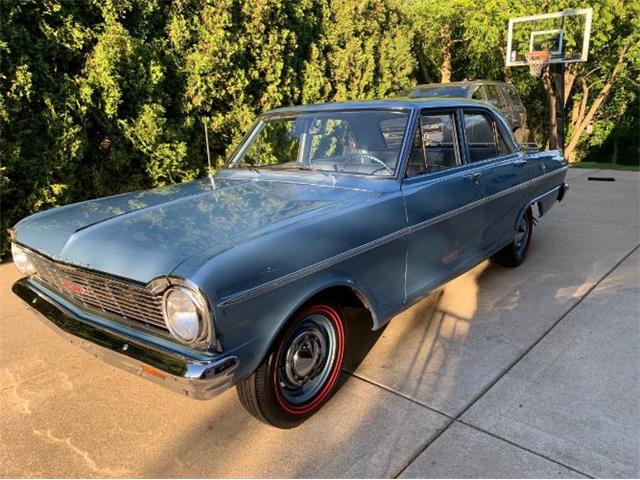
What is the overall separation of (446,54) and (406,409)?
46.9ft

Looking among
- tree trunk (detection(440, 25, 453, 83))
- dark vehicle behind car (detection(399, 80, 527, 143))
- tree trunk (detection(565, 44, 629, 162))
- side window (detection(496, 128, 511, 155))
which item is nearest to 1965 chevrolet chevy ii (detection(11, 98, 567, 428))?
side window (detection(496, 128, 511, 155))

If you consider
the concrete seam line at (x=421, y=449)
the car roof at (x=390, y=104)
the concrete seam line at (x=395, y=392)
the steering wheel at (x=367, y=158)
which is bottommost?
the concrete seam line at (x=421, y=449)

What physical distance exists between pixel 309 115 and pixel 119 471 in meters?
2.54

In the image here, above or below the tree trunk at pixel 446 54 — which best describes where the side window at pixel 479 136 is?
below

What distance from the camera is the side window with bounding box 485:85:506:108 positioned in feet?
31.3

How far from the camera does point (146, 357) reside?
2.11 metres

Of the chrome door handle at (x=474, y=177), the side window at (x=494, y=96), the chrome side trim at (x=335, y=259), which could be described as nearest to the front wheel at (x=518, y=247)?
the chrome side trim at (x=335, y=259)

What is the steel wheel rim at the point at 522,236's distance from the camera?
4684 mm

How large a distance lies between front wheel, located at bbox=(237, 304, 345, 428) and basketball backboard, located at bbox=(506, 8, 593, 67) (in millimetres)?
10236

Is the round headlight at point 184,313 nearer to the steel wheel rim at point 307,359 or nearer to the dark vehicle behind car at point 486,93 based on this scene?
the steel wheel rim at point 307,359

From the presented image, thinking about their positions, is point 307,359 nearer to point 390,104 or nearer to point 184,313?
point 184,313

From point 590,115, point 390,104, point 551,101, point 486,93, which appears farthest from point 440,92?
point 590,115

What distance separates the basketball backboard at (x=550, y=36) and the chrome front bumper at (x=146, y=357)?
1098 cm

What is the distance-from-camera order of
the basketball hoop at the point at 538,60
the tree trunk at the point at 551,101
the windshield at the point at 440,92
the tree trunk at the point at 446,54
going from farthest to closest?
the tree trunk at the point at 446,54
the tree trunk at the point at 551,101
the basketball hoop at the point at 538,60
the windshield at the point at 440,92
